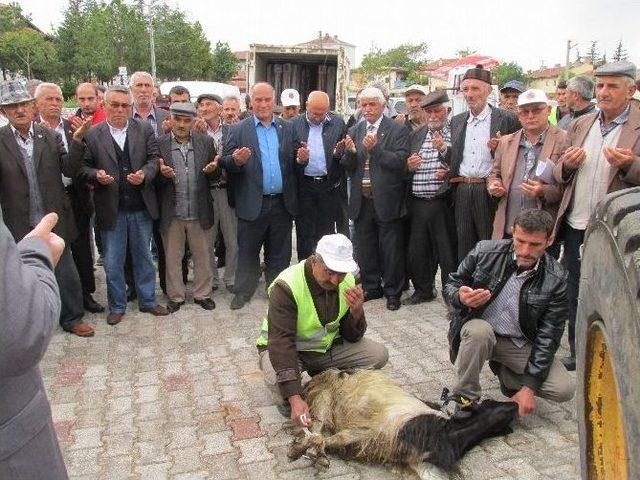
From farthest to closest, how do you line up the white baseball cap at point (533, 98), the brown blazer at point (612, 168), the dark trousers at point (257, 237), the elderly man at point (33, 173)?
the dark trousers at point (257, 237)
the elderly man at point (33, 173)
the white baseball cap at point (533, 98)
the brown blazer at point (612, 168)

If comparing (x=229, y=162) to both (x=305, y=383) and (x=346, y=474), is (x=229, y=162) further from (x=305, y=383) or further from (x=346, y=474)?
(x=346, y=474)

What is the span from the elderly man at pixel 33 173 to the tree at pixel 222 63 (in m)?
39.0

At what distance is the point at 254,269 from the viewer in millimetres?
6348

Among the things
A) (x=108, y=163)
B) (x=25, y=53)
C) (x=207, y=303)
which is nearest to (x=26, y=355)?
(x=108, y=163)

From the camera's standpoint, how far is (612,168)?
408cm

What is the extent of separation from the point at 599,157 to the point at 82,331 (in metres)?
4.47

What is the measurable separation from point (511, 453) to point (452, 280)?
43.8 inches

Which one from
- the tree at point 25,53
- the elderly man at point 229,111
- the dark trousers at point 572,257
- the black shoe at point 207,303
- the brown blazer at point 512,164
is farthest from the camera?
the tree at point 25,53

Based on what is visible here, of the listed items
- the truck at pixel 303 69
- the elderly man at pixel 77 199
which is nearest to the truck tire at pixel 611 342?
the elderly man at pixel 77 199

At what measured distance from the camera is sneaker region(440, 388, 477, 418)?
139 inches

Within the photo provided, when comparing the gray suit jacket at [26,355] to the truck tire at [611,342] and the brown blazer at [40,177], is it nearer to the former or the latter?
the truck tire at [611,342]

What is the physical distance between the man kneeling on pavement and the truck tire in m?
1.41

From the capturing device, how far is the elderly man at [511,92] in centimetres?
766

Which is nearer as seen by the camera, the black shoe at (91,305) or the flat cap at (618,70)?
the flat cap at (618,70)
